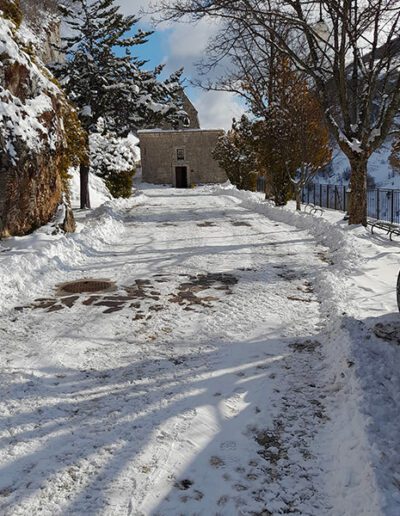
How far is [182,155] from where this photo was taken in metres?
43.6

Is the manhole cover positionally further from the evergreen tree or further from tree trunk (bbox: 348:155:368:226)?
the evergreen tree

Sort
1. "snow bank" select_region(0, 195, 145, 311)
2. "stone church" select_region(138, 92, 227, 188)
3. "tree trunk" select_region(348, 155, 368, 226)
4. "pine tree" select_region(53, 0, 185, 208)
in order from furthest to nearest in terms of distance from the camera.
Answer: "stone church" select_region(138, 92, 227, 188) < "pine tree" select_region(53, 0, 185, 208) < "tree trunk" select_region(348, 155, 368, 226) < "snow bank" select_region(0, 195, 145, 311)

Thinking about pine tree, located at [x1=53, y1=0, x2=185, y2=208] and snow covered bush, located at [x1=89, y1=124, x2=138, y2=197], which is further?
snow covered bush, located at [x1=89, y1=124, x2=138, y2=197]

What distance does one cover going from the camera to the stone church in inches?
1706

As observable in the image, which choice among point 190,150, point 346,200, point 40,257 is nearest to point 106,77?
point 40,257

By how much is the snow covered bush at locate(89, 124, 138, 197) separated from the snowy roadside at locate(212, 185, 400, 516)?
58.6ft

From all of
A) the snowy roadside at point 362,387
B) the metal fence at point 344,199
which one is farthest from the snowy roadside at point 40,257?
the metal fence at point 344,199

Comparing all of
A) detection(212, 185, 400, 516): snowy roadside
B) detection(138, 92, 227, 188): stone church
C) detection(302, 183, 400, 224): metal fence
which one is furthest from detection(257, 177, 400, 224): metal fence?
detection(212, 185, 400, 516): snowy roadside

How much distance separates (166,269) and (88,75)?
11.6m

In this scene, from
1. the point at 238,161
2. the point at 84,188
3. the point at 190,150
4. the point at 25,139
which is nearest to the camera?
the point at 25,139

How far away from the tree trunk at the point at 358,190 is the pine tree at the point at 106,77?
793 cm

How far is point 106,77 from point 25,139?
8.96m

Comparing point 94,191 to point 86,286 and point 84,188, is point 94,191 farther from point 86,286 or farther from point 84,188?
point 86,286

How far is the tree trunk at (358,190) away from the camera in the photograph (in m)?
11.6
